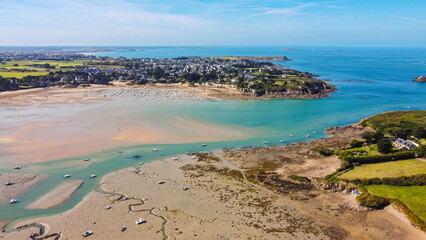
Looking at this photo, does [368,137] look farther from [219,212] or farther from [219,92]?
[219,92]

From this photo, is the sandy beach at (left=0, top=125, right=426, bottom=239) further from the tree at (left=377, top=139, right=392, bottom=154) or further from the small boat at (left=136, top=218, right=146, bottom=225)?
the tree at (left=377, top=139, right=392, bottom=154)

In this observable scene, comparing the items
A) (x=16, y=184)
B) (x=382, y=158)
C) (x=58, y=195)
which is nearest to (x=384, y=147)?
(x=382, y=158)

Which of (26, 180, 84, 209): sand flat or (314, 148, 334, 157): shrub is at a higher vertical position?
(314, 148, 334, 157): shrub

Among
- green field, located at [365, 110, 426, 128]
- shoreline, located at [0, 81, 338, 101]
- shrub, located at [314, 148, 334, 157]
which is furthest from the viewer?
shoreline, located at [0, 81, 338, 101]

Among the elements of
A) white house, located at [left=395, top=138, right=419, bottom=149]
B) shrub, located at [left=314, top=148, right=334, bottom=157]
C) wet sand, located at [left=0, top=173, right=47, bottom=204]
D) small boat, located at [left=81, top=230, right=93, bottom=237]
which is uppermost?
white house, located at [left=395, top=138, right=419, bottom=149]

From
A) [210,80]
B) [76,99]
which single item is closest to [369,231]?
[76,99]

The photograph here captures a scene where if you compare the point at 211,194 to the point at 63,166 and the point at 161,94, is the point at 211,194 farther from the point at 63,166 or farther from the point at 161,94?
the point at 161,94

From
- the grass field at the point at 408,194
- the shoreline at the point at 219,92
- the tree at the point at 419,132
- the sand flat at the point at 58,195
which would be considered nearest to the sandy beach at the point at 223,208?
the grass field at the point at 408,194

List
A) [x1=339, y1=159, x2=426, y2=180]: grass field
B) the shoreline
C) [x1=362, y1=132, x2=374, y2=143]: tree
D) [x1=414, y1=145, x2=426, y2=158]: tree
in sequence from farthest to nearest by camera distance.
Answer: the shoreline → [x1=362, y1=132, x2=374, y2=143]: tree → [x1=414, y1=145, x2=426, y2=158]: tree → [x1=339, y1=159, x2=426, y2=180]: grass field

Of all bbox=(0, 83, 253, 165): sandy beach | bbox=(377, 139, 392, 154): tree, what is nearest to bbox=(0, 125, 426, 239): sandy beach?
bbox=(377, 139, 392, 154): tree
